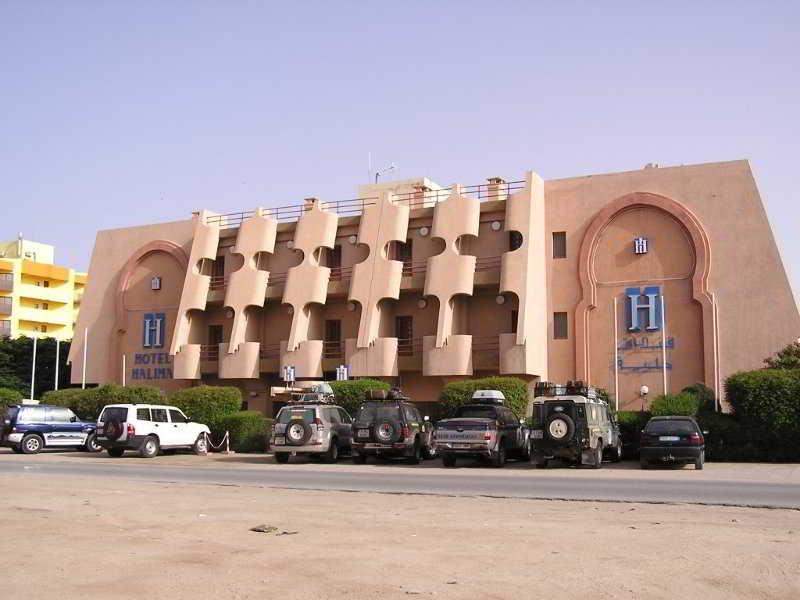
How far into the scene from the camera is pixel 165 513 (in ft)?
46.0

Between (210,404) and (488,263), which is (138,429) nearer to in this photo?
(210,404)

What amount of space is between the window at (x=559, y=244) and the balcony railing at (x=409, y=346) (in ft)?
24.0

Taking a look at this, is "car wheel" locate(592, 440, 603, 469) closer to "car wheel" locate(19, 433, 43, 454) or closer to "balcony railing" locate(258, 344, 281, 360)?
"car wheel" locate(19, 433, 43, 454)

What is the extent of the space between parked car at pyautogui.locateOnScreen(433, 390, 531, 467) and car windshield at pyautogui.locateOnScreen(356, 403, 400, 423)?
1.54 m

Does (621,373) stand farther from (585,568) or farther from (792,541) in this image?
(585,568)

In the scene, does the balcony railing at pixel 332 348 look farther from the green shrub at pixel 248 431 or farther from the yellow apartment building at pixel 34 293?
the yellow apartment building at pixel 34 293

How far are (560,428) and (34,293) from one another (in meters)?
70.8

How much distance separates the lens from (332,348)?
146 ft

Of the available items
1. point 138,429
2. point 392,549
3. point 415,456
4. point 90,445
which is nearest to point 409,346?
point 415,456

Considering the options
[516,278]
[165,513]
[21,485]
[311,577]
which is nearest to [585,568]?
[311,577]

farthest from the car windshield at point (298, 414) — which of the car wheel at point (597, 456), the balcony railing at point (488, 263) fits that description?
the balcony railing at point (488, 263)

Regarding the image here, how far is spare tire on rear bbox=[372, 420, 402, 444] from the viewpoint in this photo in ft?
90.1

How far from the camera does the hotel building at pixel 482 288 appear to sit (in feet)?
121

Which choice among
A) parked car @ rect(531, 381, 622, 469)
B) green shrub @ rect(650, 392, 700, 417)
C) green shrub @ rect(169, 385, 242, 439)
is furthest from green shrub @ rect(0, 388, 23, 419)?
green shrub @ rect(650, 392, 700, 417)
